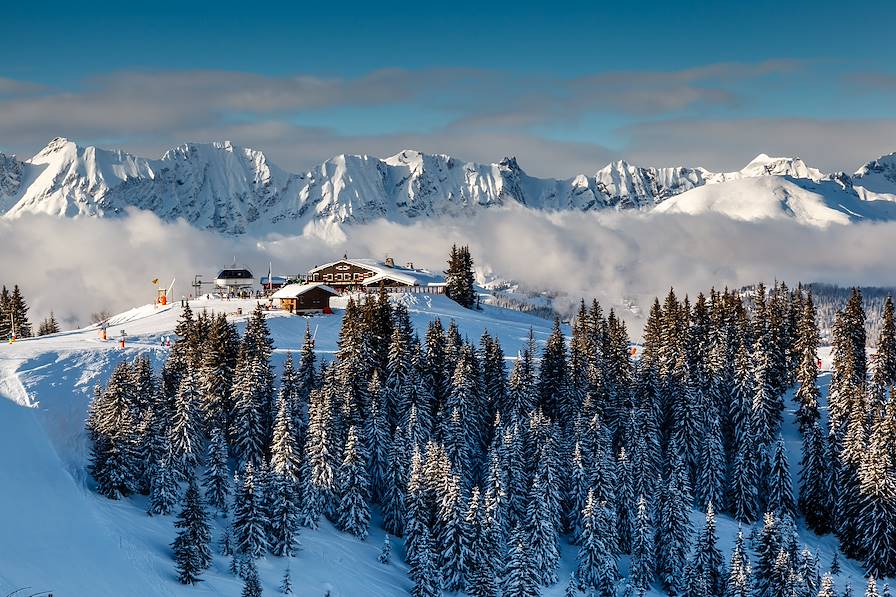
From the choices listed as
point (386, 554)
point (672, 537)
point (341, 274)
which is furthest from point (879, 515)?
point (341, 274)

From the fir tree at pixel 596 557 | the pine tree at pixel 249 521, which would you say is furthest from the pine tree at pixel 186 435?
the fir tree at pixel 596 557

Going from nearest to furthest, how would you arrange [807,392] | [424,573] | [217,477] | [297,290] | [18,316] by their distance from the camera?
1. [424,573]
2. [217,477]
3. [807,392]
4. [297,290]
5. [18,316]

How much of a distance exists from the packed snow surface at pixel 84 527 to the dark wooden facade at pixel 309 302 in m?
19.6

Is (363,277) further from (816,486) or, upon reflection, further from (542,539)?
(542,539)

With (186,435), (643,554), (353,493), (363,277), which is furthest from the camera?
(363,277)

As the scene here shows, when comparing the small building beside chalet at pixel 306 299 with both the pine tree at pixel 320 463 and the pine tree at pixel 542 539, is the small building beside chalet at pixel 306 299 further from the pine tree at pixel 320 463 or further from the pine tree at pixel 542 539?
the pine tree at pixel 542 539

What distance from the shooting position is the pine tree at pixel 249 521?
65000 millimetres

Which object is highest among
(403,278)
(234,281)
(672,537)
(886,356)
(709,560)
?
(234,281)

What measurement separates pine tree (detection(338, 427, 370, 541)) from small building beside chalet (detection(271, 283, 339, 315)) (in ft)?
151

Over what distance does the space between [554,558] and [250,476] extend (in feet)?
77.5

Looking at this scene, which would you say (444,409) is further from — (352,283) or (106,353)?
(352,283)

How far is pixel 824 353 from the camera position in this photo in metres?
133

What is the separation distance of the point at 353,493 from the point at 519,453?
1420 cm

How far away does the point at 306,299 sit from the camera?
399 feet
